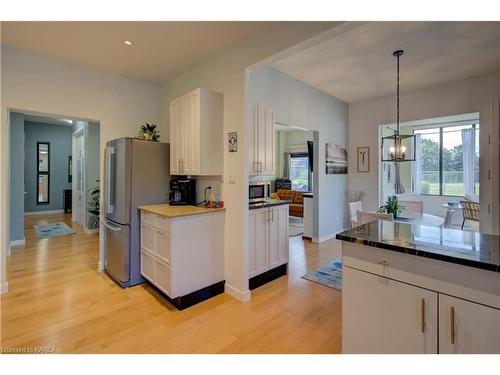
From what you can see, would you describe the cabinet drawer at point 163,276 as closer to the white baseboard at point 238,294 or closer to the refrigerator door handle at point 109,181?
the white baseboard at point 238,294

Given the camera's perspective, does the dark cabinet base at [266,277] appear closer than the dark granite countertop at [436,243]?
No

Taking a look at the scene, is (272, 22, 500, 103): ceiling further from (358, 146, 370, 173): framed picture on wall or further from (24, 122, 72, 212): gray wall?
(24, 122, 72, 212): gray wall

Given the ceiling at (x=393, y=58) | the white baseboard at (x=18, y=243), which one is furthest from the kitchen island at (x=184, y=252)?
the white baseboard at (x=18, y=243)

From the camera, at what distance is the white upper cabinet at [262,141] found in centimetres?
314

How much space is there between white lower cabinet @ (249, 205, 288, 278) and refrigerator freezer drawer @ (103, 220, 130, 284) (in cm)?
144

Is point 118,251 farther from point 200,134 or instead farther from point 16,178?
point 16,178

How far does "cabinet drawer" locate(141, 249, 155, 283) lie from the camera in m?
2.78

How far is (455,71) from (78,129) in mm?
8081

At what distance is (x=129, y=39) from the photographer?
8.63 feet

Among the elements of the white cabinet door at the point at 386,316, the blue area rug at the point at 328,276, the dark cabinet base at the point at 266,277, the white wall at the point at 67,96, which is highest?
the white wall at the point at 67,96

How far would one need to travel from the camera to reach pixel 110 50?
2.83 metres

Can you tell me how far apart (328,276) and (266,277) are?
83 centimetres

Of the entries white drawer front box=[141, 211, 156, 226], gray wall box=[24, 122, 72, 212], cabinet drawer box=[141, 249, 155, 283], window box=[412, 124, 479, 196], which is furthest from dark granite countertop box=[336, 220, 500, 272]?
gray wall box=[24, 122, 72, 212]

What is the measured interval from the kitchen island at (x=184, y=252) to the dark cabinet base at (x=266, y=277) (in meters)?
0.35
